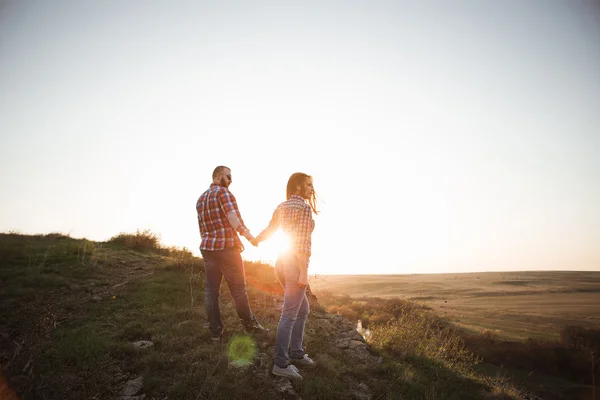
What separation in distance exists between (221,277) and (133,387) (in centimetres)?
189

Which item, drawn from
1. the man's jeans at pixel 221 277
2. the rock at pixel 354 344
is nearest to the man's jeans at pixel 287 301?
the man's jeans at pixel 221 277

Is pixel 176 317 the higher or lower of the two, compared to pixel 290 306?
lower

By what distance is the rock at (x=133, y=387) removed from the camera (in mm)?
4207

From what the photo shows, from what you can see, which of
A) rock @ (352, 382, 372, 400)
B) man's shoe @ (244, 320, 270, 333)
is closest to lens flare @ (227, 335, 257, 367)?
man's shoe @ (244, 320, 270, 333)

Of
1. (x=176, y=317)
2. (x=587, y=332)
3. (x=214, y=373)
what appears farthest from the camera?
(x=587, y=332)

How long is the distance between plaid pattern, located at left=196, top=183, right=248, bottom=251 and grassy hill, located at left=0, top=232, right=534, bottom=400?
1784 millimetres

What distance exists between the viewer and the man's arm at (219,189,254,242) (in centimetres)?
491

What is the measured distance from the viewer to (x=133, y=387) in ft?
14.1

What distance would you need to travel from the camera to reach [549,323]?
109ft

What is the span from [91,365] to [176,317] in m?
2.04

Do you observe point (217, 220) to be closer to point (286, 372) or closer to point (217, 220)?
point (217, 220)

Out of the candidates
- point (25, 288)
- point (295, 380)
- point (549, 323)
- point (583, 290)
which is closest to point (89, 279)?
point (25, 288)

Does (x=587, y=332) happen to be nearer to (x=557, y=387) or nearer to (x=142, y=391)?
(x=557, y=387)

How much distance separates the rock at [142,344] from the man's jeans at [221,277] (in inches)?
41.4
